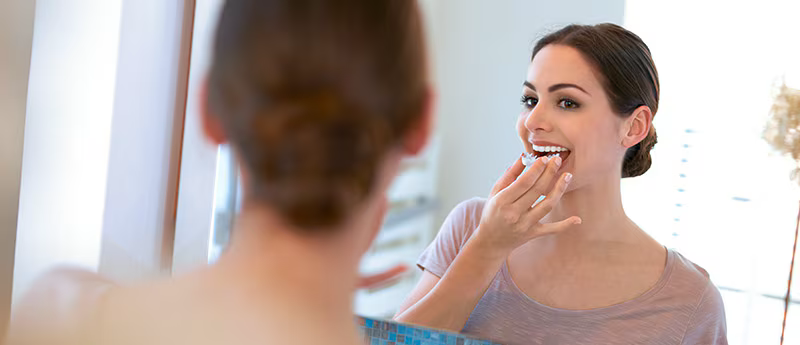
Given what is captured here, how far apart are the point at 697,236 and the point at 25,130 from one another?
3.25 ft

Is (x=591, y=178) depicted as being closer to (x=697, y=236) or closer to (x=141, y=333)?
(x=697, y=236)

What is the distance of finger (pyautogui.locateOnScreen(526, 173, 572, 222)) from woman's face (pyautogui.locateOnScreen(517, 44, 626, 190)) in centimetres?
1

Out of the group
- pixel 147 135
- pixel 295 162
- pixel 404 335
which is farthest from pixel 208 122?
pixel 147 135

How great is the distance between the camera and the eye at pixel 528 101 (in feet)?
2.77

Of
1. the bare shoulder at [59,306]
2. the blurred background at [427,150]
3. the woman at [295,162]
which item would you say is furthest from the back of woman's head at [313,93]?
A: the blurred background at [427,150]

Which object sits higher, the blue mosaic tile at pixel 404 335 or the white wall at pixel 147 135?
the white wall at pixel 147 135

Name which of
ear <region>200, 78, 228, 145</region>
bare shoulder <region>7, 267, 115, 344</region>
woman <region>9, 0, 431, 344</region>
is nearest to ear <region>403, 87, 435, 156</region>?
woman <region>9, 0, 431, 344</region>

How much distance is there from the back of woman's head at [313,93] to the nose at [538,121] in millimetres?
454

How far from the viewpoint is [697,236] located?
80 centimetres

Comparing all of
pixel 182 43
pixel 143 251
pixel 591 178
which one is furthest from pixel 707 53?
pixel 143 251

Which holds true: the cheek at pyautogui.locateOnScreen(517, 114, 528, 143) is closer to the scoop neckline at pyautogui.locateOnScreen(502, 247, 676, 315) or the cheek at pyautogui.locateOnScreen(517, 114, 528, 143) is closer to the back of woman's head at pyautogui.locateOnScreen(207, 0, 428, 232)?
the scoop neckline at pyautogui.locateOnScreen(502, 247, 676, 315)

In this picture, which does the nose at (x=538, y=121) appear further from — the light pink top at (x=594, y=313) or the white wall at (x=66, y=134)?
the white wall at (x=66, y=134)

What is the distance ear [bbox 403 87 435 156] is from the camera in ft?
1.33

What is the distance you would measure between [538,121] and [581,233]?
0.46 ft
